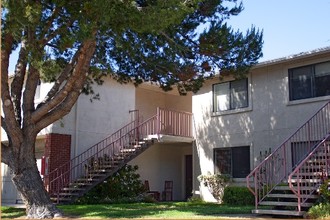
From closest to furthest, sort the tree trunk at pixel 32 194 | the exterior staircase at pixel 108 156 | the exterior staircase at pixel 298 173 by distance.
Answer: the exterior staircase at pixel 298 173, the tree trunk at pixel 32 194, the exterior staircase at pixel 108 156

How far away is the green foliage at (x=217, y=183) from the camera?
19094mm

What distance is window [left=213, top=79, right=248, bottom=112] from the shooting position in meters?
19.3

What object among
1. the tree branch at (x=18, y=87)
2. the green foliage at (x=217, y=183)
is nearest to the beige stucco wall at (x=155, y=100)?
the green foliage at (x=217, y=183)

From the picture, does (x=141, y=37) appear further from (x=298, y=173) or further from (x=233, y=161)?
(x=233, y=161)

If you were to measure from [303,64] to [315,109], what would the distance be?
181 cm

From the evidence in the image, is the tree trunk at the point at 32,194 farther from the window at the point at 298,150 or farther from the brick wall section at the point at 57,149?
the window at the point at 298,150

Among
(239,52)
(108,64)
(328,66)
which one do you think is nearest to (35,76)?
(108,64)

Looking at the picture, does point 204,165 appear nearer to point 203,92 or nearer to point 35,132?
point 203,92

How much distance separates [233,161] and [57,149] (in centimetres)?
791

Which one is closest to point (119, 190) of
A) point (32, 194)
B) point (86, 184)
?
point (86, 184)

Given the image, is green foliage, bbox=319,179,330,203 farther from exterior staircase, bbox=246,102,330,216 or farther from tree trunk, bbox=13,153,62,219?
tree trunk, bbox=13,153,62,219

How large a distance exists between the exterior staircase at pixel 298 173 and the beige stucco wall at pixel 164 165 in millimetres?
8149

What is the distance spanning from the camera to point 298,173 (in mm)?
12258

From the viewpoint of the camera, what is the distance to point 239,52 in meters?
14.6
